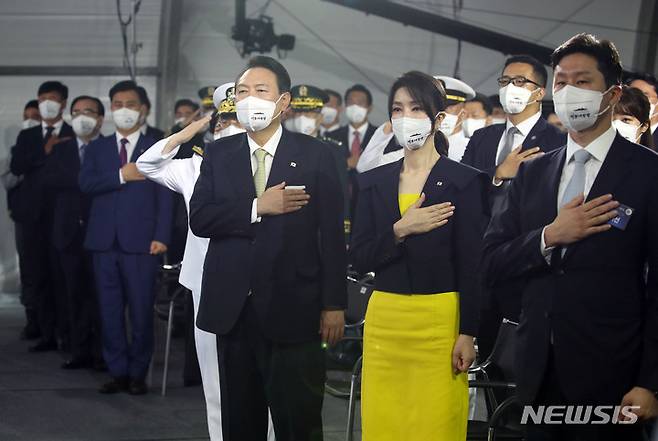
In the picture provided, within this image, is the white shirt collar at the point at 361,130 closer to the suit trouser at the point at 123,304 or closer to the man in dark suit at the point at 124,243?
the man in dark suit at the point at 124,243

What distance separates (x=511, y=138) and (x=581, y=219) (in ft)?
7.58

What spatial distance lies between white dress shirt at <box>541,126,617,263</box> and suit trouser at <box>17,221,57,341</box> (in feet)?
19.1

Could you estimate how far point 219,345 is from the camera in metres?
3.61

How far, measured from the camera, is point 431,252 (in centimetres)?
349

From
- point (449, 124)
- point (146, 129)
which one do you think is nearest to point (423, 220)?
point (449, 124)

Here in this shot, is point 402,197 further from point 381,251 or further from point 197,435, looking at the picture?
point 197,435

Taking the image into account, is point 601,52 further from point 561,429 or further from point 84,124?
point 84,124

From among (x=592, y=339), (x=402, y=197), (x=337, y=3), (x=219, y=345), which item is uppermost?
(x=337, y=3)

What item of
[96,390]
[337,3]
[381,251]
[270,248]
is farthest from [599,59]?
[337,3]

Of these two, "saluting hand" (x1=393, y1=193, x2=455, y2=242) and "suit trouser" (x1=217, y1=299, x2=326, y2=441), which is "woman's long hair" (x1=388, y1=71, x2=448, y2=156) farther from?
"suit trouser" (x1=217, y1=299, x2=326, y2=441)

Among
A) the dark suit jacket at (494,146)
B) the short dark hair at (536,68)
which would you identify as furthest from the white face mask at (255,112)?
the short dark hair at (536,68)

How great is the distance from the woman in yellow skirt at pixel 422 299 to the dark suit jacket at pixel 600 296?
0.62 meters

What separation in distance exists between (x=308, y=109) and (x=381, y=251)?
13.9 feet

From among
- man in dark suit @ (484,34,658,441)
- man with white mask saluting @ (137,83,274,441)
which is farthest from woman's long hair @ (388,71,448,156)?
man with white mask saluting @ (137,83,274,441)
